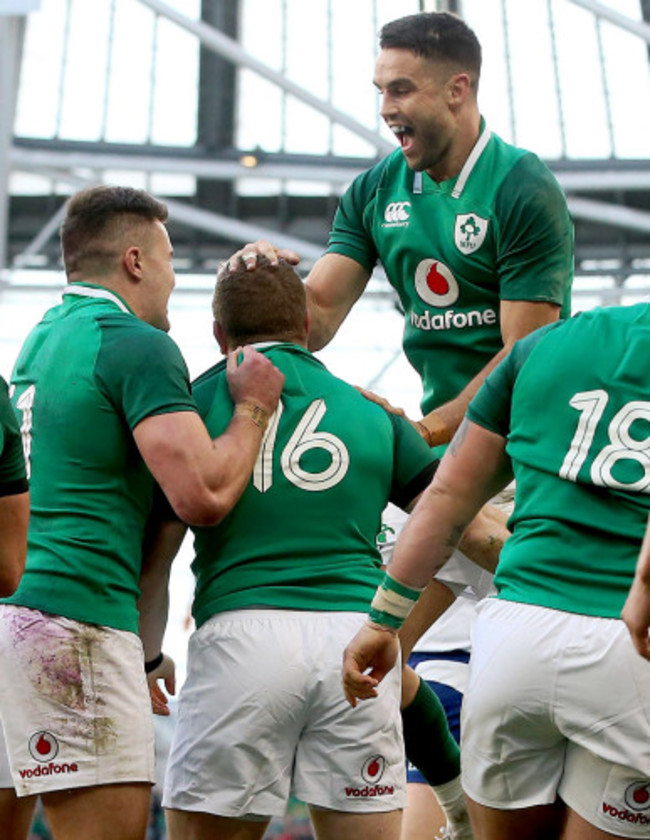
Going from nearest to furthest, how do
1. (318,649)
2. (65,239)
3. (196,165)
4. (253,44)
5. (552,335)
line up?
(552,335) < (318,649) < (65,239) < (196,165) < (253,44)

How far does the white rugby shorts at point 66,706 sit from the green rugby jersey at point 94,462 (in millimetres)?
68

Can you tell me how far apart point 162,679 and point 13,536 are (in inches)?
46.5

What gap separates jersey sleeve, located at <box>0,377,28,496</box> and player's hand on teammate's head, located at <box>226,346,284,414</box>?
67 centimetres

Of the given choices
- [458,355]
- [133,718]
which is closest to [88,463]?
[133,718]

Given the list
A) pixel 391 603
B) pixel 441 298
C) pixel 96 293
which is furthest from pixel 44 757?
pixel 441 298

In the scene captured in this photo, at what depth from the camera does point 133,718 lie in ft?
14.4

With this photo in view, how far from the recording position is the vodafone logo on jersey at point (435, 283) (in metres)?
5.75

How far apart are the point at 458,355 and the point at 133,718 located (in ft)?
6.82

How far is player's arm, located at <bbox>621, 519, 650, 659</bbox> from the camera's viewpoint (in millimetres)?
3354

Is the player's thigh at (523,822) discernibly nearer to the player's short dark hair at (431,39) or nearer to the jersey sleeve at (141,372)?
the jersey sleeve at (141,372)

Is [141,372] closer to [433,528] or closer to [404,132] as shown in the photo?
[433,528]

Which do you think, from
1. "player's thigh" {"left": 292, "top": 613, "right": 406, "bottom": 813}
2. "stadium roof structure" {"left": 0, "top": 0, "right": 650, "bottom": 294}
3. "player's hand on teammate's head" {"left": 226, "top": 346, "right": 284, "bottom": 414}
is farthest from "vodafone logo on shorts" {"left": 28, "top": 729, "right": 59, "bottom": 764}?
"stadium roof structure" {"left": 0, "top": 0, "right": 650, "bottom": 294}

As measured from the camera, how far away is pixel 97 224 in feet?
16.2

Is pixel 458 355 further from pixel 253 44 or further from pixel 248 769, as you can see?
pixel 253 44
